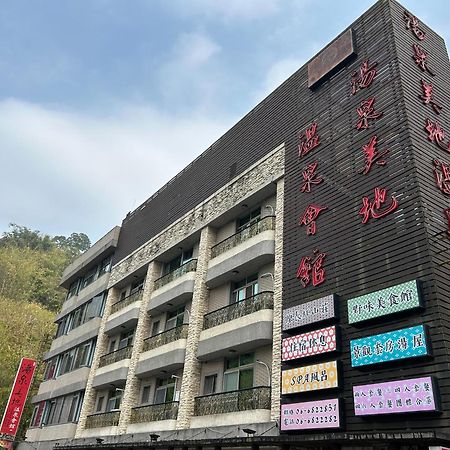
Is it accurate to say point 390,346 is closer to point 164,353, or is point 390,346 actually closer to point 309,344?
point 309,344

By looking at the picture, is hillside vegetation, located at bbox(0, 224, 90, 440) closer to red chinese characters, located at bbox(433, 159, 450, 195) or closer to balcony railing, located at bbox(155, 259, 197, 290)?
balcony railing, located at bbox(155, 259, 197, 290)

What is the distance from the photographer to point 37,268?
66.6 metres

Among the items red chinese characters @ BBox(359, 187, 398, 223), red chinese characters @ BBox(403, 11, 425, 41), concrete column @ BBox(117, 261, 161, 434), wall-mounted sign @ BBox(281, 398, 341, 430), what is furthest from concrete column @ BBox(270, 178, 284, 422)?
concrete column @ BBox(117, 261, 161, 434)

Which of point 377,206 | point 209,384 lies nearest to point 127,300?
point 209,384

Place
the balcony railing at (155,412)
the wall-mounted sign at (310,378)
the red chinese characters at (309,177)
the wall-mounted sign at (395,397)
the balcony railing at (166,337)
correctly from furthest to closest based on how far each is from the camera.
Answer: the balcony railing at (166,337) < the balcony railing at (155,412) < the red chinese characters at (309,177) < the wall-mounted sign at (310,378) < the wall-mounted sign at (395,397)

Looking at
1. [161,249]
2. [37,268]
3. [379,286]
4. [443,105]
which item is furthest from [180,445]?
[37,268]

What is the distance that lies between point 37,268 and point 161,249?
4697 centimetres

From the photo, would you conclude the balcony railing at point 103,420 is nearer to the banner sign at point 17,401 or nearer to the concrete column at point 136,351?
the concrete column at point 136,351

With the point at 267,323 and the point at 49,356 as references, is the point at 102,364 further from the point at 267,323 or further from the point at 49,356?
the point at 267,323

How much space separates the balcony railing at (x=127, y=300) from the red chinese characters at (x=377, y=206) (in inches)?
589

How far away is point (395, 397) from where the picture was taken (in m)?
10.9

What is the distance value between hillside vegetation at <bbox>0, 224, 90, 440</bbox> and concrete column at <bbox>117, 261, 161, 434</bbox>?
1594 centimetres

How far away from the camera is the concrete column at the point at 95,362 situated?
25.4 metres

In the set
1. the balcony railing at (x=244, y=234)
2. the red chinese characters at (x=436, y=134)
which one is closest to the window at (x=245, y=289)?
the balcony railing at (x=244, y=234)
